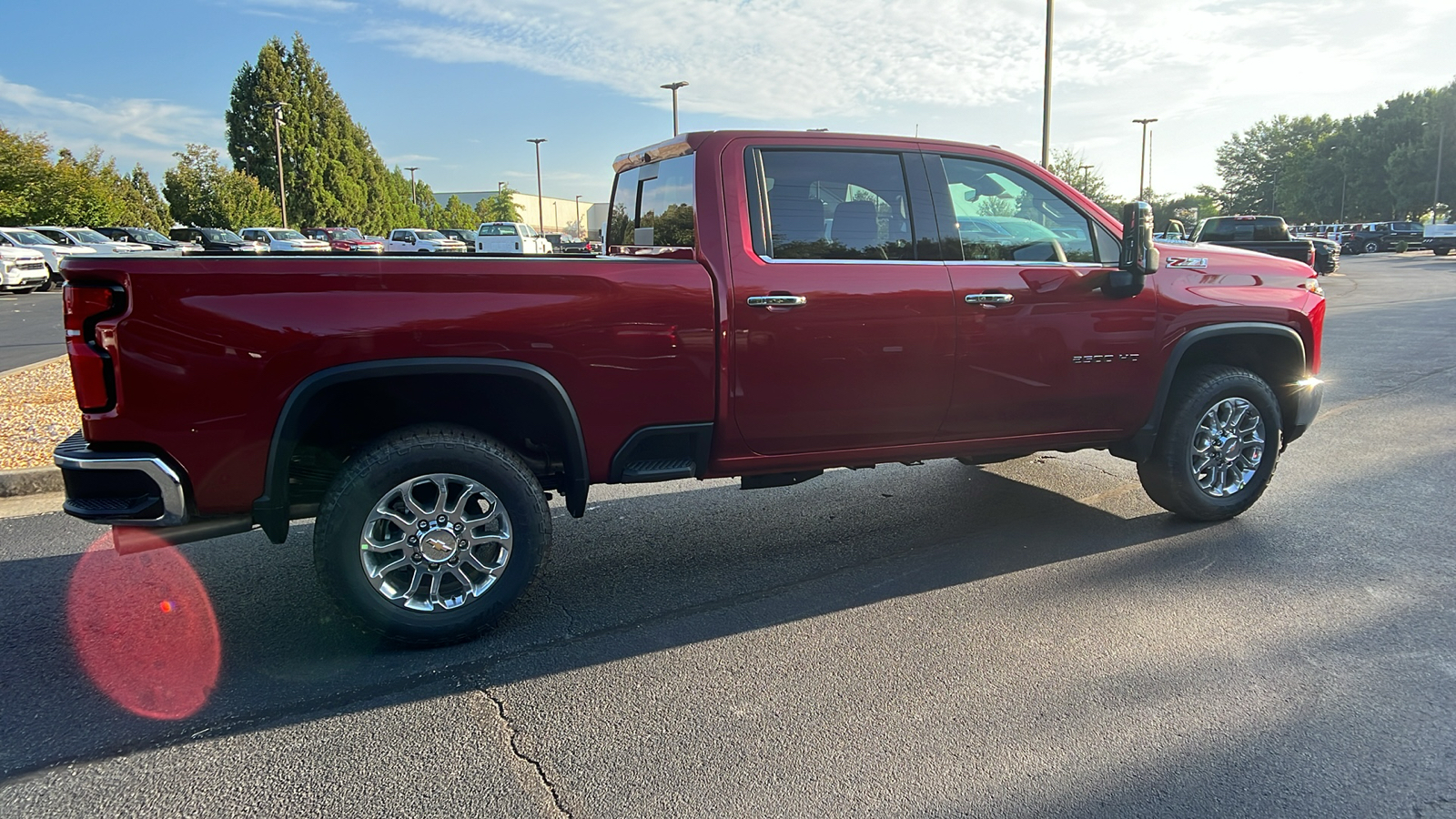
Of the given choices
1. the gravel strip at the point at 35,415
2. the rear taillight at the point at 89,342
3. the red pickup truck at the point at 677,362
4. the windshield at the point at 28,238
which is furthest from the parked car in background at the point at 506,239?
the rear taillight at the point at 89,342

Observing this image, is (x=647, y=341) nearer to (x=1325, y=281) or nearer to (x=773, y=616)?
(x=773, y=616)

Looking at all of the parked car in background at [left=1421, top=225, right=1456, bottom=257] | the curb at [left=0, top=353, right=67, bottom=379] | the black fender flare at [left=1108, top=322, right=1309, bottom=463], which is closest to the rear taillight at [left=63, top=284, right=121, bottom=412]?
the black fender flare at [left=1108, top=322, right=1309, bottom=463]

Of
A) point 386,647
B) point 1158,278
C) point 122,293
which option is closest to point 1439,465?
point 1158,278

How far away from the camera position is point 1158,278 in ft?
14.8

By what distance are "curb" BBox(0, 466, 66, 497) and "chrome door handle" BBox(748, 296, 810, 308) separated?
477 centimetres

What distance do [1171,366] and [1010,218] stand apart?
1165mm

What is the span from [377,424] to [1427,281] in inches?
1162

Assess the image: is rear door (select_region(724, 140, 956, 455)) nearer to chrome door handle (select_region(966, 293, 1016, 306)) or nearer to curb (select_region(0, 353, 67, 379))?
chrome door handle (select_region(966, 293, 1016, 306))

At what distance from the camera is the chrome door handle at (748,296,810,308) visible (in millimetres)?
3713

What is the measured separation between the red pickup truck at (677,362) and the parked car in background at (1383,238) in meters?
55.0

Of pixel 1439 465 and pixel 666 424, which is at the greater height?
pixel 666 424

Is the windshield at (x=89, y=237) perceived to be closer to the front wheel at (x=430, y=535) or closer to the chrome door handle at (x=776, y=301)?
the front wheel at (x=430, y=535)

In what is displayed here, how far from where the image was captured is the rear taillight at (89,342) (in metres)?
2.91

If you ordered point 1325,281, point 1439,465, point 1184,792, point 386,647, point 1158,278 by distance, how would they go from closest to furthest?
1. point 1184,792
2. point 386,647
3. point 1158,278
4. point 1439,465
5. point 1325,281
